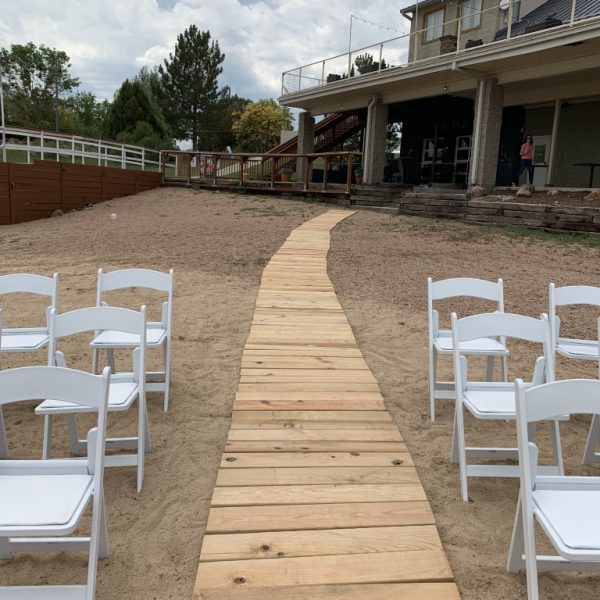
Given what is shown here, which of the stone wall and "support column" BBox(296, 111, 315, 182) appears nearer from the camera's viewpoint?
the stone wall

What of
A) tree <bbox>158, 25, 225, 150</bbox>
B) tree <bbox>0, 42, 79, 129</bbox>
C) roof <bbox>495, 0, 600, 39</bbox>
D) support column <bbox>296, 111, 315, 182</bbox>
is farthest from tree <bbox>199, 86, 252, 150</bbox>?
roof <bbox>495, 0, 600, 39</bbox>

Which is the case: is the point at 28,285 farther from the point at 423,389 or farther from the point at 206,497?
the point at 423,389

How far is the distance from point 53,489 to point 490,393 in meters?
2.25

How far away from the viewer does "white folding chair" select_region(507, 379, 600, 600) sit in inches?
72.6

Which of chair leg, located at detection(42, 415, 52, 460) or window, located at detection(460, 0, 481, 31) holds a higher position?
window, located at detection(460, 0, 481, 31)

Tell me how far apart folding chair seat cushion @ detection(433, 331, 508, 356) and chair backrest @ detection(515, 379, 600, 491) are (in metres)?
1.61

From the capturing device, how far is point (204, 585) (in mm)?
2129

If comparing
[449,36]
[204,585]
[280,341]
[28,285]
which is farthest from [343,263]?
[449,36]

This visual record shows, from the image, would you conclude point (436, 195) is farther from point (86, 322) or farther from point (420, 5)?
point (86, 322)

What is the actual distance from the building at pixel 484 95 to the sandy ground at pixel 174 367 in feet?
22.5

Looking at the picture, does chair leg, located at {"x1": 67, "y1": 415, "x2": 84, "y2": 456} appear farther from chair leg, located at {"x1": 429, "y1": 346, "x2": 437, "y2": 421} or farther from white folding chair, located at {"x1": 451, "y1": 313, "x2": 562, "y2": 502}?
chair leg, located at {"x1": 429, "y1": 346, "x2": 437, "y2": 421}

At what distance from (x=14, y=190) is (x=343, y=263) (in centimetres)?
1096

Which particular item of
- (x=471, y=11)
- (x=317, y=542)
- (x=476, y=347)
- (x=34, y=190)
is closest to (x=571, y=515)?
(x=317, y=542)

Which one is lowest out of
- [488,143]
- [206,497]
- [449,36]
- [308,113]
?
[206,497]
